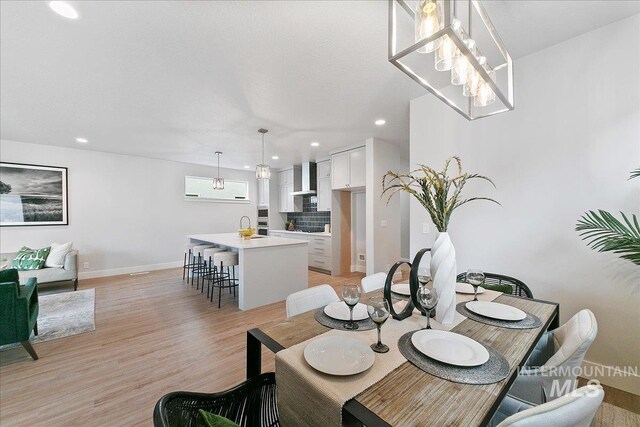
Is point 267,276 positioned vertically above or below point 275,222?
below

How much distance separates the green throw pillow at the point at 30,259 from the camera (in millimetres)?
3883

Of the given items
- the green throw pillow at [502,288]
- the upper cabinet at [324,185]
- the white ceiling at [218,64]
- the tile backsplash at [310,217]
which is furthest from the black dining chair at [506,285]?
the tile backsplash at [310,217]

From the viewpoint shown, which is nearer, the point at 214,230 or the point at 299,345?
the point at 299,345

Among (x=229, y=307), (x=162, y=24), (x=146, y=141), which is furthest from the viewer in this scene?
(x=146, y=141)

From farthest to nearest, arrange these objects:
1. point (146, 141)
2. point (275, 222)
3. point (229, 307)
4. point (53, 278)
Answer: point (275, 222), point (146, 141), point (53, 278), point (229, 307)

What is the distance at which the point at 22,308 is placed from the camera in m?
2.12

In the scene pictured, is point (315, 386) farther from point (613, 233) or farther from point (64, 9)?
point (64, 9)

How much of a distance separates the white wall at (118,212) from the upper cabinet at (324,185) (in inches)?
119

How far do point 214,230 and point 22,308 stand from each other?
4.58 meters

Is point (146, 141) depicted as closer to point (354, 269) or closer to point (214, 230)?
point (214, 230)

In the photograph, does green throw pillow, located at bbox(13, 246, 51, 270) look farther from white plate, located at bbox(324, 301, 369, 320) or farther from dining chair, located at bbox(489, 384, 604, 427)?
dining chair, located at bbox(489, 384, 604, 427)

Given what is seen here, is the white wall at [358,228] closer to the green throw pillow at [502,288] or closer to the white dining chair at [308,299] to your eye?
the green throw pillow at [502,288]

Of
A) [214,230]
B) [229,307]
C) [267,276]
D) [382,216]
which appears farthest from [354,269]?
[214,230]

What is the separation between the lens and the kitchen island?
334 cm
